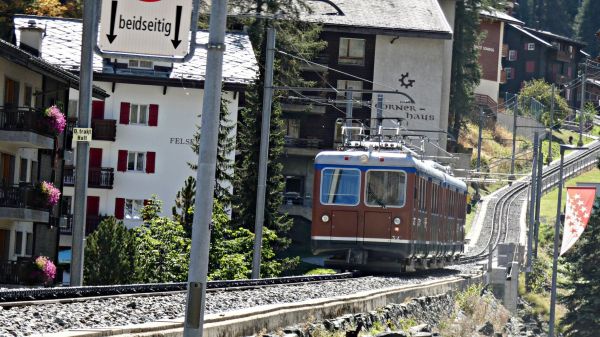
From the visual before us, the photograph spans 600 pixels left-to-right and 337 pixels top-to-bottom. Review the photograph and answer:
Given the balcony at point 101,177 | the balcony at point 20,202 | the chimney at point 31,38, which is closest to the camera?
the balcony at point 20,202

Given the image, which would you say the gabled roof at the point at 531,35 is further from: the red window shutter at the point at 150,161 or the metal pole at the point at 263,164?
the metal pole at the point at 263,164

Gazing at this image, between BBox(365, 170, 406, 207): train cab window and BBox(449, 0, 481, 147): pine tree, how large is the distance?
62798 millimetres

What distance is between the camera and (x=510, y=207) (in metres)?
92.3

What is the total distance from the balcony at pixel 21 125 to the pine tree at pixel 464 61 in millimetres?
58774

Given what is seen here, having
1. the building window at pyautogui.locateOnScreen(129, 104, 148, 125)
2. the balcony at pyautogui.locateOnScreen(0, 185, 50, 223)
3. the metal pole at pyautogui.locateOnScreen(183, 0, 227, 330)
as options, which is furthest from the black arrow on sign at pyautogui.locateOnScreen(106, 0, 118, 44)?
the building window at pyautogui.locateOnScreen(129, 104, 148, 125)

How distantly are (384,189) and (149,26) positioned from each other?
68.9 feet

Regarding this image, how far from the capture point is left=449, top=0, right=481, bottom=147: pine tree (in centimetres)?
9612

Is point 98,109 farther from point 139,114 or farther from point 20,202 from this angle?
point 20,202

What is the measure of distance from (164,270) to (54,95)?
9.66 meters

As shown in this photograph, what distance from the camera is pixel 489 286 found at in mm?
48219

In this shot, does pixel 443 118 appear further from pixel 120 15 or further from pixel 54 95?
pixel 120 15

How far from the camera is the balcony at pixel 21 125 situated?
38922 millimetres

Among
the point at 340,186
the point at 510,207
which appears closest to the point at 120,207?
the point at 340,186

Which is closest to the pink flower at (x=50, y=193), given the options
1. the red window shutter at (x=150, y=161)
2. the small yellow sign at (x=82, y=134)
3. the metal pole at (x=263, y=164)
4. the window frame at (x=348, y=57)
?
the metal pole at (x=263, y=164)
